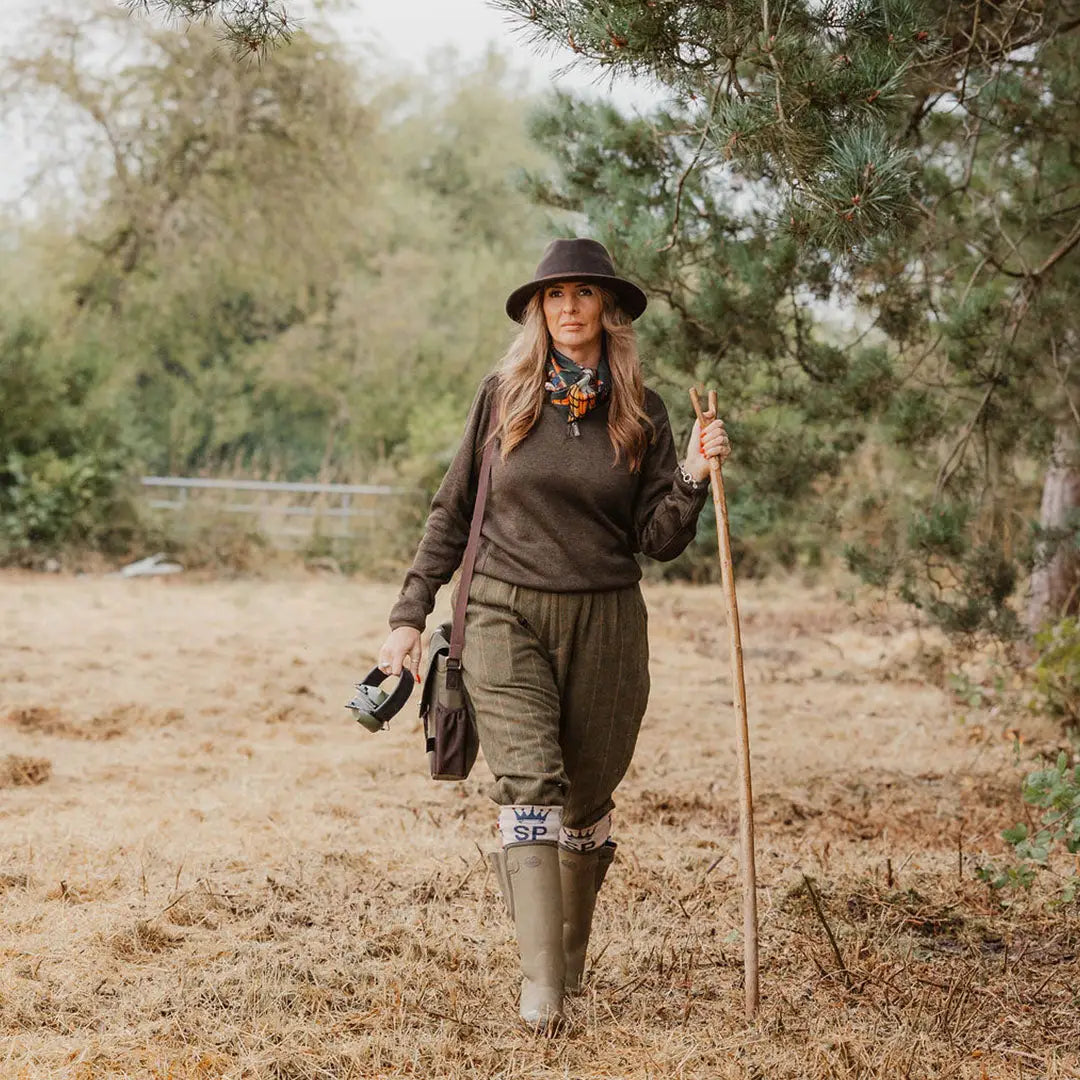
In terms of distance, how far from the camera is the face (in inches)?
125

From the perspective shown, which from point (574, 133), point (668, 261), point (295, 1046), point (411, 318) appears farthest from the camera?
point (411, 318)

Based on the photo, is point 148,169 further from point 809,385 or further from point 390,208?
point 809,385

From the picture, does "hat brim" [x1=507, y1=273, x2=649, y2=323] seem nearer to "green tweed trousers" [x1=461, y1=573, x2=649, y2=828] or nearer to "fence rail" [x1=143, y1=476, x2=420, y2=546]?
"green tweed trousers" [x1=461, y1=573, x2=649, y2=828]

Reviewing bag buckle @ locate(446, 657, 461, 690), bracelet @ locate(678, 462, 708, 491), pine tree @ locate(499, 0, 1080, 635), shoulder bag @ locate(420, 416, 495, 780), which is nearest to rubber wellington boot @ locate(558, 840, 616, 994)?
shoulder bag @ locate(420, 416, 495, 780)

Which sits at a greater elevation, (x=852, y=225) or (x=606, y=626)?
(x=852, y=225)

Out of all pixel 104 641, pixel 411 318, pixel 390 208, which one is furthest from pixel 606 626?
pixel 390 208

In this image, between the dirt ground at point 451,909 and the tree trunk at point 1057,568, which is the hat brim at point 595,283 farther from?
the tree trunk at point 1057,568

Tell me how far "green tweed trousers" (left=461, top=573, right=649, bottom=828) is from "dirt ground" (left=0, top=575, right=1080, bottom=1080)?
0.54 m

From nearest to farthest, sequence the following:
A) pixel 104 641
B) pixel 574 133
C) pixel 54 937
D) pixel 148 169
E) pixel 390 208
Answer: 1. pixel 54 937
2. pixel 574 133
3. pixel 104 641
4. pixel 148 169
5. pixel 390 208

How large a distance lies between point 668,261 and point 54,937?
2.99 meters

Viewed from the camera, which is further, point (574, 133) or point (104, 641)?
point (104, 641)

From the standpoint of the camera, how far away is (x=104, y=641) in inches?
369

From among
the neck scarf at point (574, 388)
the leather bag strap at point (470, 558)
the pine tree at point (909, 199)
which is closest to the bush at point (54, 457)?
the pine tree at point (909, 199)

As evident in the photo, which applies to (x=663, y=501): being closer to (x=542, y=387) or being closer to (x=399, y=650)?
(x=542, y=387)
